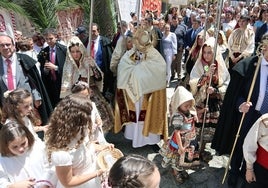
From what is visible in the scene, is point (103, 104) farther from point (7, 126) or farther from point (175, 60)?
point (175, 60)

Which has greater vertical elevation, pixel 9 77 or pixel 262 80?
pixel 262 80

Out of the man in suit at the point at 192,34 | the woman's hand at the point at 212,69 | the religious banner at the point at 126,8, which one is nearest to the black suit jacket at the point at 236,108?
the woman's hand at the point at 212,69

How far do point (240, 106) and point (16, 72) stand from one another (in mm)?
2606

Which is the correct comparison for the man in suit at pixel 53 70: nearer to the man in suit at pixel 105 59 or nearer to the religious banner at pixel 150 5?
the man in suit at pixel 105 59

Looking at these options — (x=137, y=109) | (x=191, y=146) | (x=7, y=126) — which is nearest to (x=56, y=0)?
(x=137, y=109)

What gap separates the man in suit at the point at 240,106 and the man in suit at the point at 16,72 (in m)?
2.34

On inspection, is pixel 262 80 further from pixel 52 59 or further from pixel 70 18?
pixel 70 18

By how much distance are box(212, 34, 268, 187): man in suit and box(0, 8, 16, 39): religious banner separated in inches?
238

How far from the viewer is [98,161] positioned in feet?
8.39

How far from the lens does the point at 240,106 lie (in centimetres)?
334

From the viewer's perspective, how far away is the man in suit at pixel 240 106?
3309 millimetres

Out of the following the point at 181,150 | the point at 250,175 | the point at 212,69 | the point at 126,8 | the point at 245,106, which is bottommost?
the point at 181,150

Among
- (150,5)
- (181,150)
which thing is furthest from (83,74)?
(150,5)

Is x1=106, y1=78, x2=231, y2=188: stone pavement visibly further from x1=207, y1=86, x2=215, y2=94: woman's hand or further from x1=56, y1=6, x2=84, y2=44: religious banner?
x1=56, y1=6, x2=84, y2=44: religious banner
